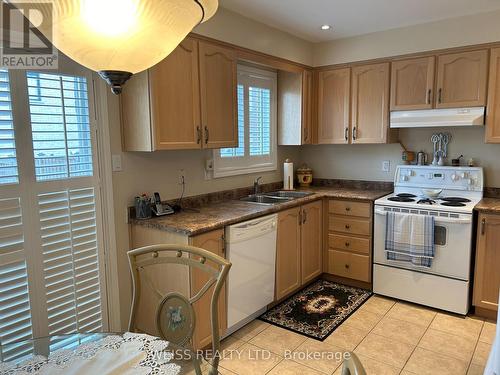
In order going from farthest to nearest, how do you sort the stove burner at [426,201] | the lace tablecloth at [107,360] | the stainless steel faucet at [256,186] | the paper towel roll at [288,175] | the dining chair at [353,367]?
1. the paper towel roll at [288,175]
2. the stainless steel faucet at [256,186]
3. the stove burner at [426,201]
4. the lace tablecloth at [107,360]
5. the dining chair at [353,367]

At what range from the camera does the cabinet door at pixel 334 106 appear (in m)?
3.74

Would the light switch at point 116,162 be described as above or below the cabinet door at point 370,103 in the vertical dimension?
below

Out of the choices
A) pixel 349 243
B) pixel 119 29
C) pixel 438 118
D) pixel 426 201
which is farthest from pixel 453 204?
pixel 119 29

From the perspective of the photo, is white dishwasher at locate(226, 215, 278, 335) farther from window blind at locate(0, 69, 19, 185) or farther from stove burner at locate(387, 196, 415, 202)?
window blind at locate(0, 69, 19, 185)

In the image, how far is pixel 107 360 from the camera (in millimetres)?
1332

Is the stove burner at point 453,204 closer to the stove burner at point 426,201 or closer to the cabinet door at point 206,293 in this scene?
the stove burner at point 426,201

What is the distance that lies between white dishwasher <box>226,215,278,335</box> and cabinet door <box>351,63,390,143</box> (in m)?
1.42

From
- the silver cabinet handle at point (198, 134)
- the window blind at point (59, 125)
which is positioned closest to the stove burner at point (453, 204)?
the silver cabinet handle at point (198, 134)

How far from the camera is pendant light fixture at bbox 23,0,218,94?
3.06ft

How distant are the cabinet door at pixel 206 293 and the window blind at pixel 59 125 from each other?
32.8 inches

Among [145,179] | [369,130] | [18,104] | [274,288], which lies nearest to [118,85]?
[18,104]

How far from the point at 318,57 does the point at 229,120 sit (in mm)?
1586

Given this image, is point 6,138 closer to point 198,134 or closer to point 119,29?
point 198,134

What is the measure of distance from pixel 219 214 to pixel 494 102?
7.92 ft
